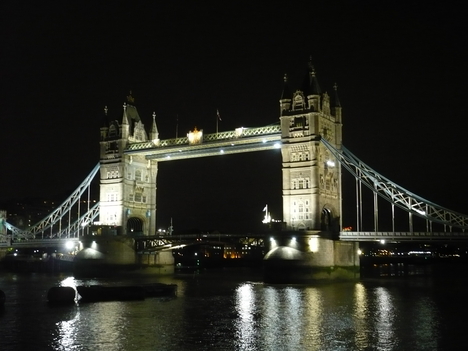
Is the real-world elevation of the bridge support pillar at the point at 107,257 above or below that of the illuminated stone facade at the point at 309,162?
below

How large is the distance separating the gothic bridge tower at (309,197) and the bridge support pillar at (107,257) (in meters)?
17.1

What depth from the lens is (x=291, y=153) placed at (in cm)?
5194

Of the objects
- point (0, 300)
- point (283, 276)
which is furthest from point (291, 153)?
point (0, 300)

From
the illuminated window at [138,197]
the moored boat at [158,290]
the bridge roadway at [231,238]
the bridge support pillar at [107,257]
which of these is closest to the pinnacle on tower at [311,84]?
the bridge roadway at [231,238]

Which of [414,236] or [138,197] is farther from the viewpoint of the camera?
[138,197]

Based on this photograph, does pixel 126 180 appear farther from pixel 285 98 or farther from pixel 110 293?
pixel 110 293

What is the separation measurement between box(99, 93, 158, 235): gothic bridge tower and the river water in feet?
76.3

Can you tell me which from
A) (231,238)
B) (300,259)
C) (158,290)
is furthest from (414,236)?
(158,290)

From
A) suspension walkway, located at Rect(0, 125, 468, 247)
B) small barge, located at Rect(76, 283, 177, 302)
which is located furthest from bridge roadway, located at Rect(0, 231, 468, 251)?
small barge, located at Rect(76, 283, 177, 302)

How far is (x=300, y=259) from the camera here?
4822 cm

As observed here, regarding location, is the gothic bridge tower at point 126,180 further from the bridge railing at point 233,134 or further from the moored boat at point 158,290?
the moored boat at point 158,290

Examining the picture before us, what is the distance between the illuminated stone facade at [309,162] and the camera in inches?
1993

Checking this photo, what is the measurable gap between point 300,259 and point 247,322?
69.8 feet

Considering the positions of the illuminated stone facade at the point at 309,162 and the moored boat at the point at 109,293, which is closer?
the moored boat at the point at 109,293
